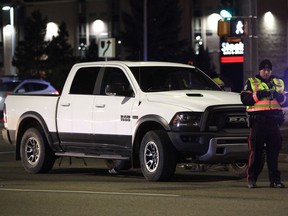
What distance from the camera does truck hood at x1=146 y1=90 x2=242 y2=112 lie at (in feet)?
40.6

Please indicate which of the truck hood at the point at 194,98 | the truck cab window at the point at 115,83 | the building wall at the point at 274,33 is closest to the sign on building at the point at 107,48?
the truck cab window at the point at 115,83

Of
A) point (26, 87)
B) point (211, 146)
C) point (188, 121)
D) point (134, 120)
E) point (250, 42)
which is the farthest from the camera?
point (26, 87)

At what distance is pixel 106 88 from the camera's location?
1327 cm

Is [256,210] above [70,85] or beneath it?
beneath

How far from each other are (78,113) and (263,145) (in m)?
3.58

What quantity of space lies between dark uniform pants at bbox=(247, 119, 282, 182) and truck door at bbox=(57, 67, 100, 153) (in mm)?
3154

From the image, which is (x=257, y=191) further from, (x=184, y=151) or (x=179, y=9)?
(x=179, y=9)

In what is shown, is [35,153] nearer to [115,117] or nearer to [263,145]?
[115,117]

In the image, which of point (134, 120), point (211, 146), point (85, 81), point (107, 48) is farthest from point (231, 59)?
point (211, 146)

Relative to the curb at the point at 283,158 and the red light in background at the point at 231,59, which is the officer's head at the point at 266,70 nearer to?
the curb at the point at 283,158

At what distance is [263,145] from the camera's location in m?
11.8

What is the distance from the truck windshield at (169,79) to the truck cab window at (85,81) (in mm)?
839

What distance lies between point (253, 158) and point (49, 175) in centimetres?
410

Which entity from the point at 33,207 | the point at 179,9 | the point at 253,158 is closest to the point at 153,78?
the point at 253,158
